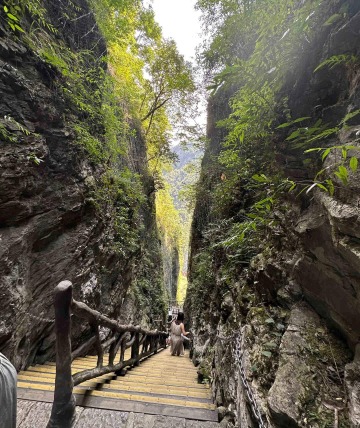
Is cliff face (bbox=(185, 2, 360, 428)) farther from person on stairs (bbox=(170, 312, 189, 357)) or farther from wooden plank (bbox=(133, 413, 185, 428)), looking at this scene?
person on stairs (bbox=(170, 312, 189, 357))

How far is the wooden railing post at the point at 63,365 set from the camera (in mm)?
1870

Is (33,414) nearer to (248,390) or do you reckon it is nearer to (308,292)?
(248,390)

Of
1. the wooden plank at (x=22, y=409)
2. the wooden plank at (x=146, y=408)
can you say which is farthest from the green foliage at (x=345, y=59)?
the wooden plank at (x=22, y=409)

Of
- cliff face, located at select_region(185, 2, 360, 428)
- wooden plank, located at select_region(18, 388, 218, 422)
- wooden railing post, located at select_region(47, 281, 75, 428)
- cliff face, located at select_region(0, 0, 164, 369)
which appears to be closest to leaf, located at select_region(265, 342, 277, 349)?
cliff face, located at select_region(185, 2, 360, 428)

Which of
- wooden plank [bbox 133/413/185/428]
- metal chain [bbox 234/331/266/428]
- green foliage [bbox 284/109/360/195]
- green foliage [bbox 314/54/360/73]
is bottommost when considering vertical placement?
wooden plank [bbox 133/413/185/428]

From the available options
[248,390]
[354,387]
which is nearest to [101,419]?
[248,390]

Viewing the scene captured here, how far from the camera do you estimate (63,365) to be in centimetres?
199

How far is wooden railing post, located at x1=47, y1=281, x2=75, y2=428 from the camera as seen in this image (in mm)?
1870

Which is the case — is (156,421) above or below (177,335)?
below

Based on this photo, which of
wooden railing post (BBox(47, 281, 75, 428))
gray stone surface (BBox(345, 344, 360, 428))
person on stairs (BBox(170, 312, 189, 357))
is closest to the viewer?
gray stone surface (BBox(345, 344, 360, 428))

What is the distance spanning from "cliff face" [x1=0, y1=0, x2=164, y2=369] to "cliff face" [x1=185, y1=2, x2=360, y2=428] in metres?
3.10

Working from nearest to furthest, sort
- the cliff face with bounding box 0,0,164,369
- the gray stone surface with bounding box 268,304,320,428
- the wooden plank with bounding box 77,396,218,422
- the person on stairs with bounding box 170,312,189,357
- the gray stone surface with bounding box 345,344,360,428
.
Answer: the gray stone surface with bounding box 345,344,360,428, the gray stone surface with bounding box 268,304,320,428, the wooden plank with bounding box 77,396,218,422, the cliff face with bounding box 0,0,164,369, the person on stairs with bounding box 170,312,189,357

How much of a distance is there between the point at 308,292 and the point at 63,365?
2.09 meters

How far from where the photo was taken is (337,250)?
1572 millimetres
